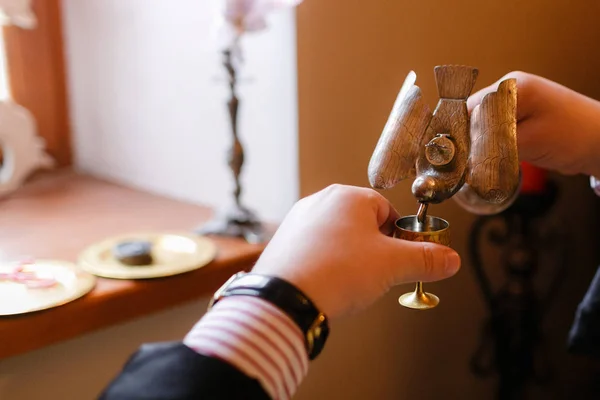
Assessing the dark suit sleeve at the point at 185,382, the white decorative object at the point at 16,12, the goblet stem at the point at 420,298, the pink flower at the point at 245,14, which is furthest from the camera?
the white decorative object at the point at 16,12

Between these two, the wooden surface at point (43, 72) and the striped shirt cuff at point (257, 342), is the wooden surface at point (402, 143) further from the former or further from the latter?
the wooden surface at point (43, 72)

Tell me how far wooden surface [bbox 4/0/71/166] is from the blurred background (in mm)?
26

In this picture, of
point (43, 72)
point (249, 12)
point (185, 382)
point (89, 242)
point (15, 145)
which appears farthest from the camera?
point (43, 72)

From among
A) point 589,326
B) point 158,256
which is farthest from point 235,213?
point 589,326

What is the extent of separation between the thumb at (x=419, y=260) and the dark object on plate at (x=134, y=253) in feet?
1.49

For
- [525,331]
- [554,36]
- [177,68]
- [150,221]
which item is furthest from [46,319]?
[554,36]

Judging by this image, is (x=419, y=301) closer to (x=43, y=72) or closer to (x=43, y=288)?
(x=43, y=288)

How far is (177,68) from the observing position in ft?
3.64

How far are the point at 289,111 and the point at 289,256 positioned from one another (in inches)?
17.5

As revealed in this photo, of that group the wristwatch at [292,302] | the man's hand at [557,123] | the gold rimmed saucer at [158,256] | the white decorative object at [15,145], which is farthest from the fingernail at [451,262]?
the white decorative object at [15,145]

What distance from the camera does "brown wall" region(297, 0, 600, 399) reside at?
93cm

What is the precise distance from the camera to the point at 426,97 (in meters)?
1.03

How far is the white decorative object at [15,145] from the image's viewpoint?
1.08 meters

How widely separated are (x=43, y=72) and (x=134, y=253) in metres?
0.58
